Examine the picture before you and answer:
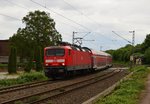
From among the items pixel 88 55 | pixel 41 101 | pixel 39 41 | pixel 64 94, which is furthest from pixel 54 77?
pixel 39 41

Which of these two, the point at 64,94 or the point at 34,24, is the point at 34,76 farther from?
the point at 34,24

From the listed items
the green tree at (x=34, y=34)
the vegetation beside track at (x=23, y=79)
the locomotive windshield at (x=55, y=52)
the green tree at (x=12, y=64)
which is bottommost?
the vegetation beside track at (x=23, y=79)

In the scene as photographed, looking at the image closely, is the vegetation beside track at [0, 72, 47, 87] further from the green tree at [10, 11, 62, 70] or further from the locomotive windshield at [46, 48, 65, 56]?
the green tree at [10, 11, 62, 70]

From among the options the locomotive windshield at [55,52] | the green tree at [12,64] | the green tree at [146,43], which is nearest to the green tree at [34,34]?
the green tree at [146,43]

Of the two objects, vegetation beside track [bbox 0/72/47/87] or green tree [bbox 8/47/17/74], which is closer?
vegetation beside track [bbox 0/72/47/87]

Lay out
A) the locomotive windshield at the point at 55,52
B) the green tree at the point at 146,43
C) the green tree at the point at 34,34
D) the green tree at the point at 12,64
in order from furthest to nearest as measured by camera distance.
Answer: the green tree at the point at 146,43, the green tree at the point at 34,34, the green tree at the point at 12,64, the locomotive windshield at the point at 55,52

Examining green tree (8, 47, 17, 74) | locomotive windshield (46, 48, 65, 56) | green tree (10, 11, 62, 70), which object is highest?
green tree (10, 11, 62, 70)

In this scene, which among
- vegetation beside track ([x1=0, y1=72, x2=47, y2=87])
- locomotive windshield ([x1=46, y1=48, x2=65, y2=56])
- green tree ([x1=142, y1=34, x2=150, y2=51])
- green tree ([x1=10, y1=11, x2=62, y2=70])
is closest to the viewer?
vegetation beside track ([x1=0, y1=72, x2=47, y2=87])

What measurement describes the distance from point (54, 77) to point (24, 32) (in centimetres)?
5634

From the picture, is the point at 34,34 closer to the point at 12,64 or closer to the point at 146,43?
the point at 146,43

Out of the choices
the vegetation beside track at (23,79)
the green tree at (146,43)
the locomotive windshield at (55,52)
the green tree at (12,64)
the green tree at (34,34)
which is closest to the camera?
the vegetation beside track at (23,79)

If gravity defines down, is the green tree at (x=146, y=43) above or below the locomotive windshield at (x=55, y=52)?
above

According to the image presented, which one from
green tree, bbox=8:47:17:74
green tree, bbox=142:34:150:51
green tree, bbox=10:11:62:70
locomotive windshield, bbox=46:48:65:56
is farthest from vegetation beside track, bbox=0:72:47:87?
green tree, bbox=142:34:150:51

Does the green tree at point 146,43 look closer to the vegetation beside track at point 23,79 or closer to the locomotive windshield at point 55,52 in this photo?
the vegetation beside track at point 23,79
